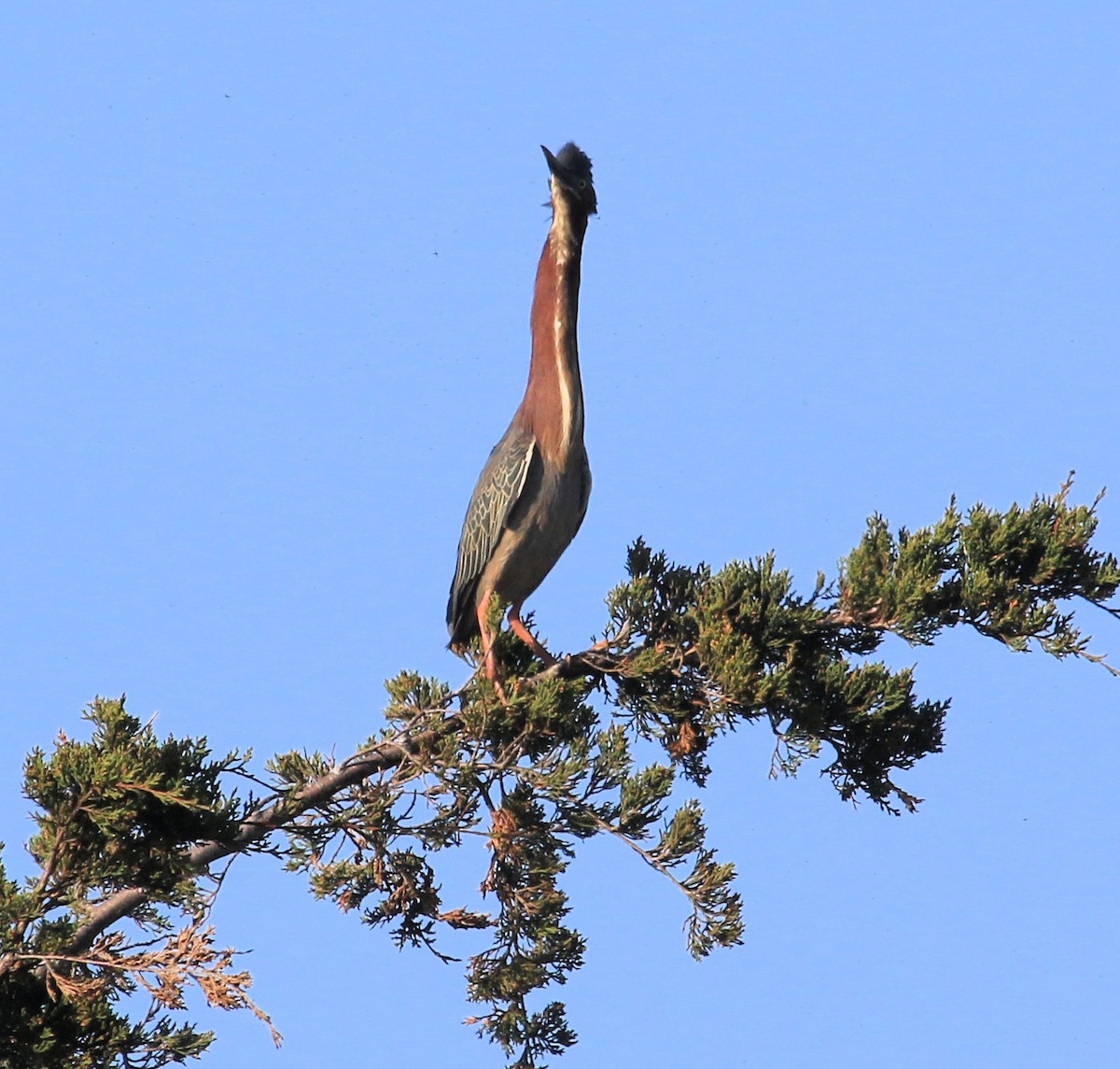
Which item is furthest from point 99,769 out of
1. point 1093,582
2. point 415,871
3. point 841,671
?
point 1093,582

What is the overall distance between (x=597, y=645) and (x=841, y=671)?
3.60 ft

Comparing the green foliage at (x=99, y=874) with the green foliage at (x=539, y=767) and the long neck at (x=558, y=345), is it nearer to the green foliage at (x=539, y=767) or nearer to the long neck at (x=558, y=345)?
the green foliage at (x=539, y=767)

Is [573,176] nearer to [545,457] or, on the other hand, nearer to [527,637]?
[545,457]

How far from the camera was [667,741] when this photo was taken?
6.20m

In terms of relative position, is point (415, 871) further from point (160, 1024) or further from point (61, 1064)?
point (61, 1064)

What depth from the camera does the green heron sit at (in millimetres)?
7738

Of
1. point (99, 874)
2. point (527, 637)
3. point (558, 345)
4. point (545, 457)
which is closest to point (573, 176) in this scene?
point (558, 345)

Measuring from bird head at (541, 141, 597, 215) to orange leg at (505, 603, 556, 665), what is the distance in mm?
2279

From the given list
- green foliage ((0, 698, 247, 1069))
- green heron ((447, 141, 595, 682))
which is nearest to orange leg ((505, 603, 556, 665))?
green heron ((447, 141, 595, 682))

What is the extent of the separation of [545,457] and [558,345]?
657 millimetres

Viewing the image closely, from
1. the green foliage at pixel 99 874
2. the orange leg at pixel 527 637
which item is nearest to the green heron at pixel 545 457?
the orange leg at pixel 527 637

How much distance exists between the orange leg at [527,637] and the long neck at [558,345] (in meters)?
0.95

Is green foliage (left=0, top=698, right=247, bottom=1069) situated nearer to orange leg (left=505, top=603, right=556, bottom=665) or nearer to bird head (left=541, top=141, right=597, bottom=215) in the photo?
orange leg (left=505, top=603, right=556, bottom=665)

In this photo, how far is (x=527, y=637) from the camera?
7242mm
